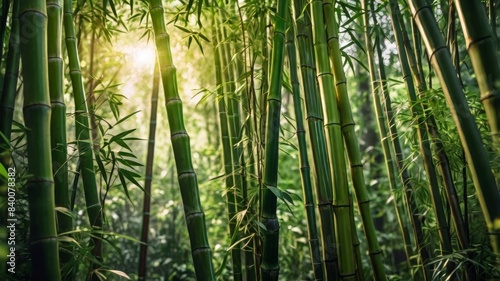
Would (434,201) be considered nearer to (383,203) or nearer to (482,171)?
(482,171)

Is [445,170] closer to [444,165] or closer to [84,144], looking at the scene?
[444,165]

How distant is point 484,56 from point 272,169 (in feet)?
2.16

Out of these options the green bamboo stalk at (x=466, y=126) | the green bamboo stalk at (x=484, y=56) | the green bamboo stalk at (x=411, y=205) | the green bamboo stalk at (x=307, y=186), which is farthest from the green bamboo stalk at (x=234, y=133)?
the green bamboo stalk at (x=484, y=56)

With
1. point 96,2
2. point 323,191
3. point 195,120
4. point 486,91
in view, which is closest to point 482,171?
point 486,91

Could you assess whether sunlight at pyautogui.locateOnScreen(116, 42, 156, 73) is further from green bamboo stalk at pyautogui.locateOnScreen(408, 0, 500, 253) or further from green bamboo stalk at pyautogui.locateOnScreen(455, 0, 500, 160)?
green bamboo stalk at pyautogui.locateOnScreen(455, 0, 500, 160)

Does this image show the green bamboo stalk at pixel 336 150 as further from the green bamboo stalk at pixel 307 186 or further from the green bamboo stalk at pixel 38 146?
the green bamboo stalk at pixel 38 146

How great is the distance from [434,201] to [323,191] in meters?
0.46

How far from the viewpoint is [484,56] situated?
1.02m

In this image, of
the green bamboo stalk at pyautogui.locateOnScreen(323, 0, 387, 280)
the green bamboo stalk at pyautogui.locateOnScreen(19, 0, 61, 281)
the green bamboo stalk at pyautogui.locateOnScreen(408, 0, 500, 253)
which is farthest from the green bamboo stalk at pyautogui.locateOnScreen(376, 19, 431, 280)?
the green bamboo stalk at pyautogui.locateOnScreen(19, 0, 61, 281)

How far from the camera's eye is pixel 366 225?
1.60 metres

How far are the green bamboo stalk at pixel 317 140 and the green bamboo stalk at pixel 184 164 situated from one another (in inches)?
16.4

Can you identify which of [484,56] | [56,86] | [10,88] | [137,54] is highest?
[137,54]

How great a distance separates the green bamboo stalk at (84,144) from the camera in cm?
156

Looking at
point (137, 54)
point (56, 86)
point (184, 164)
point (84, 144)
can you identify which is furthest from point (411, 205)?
point (137, 54)
